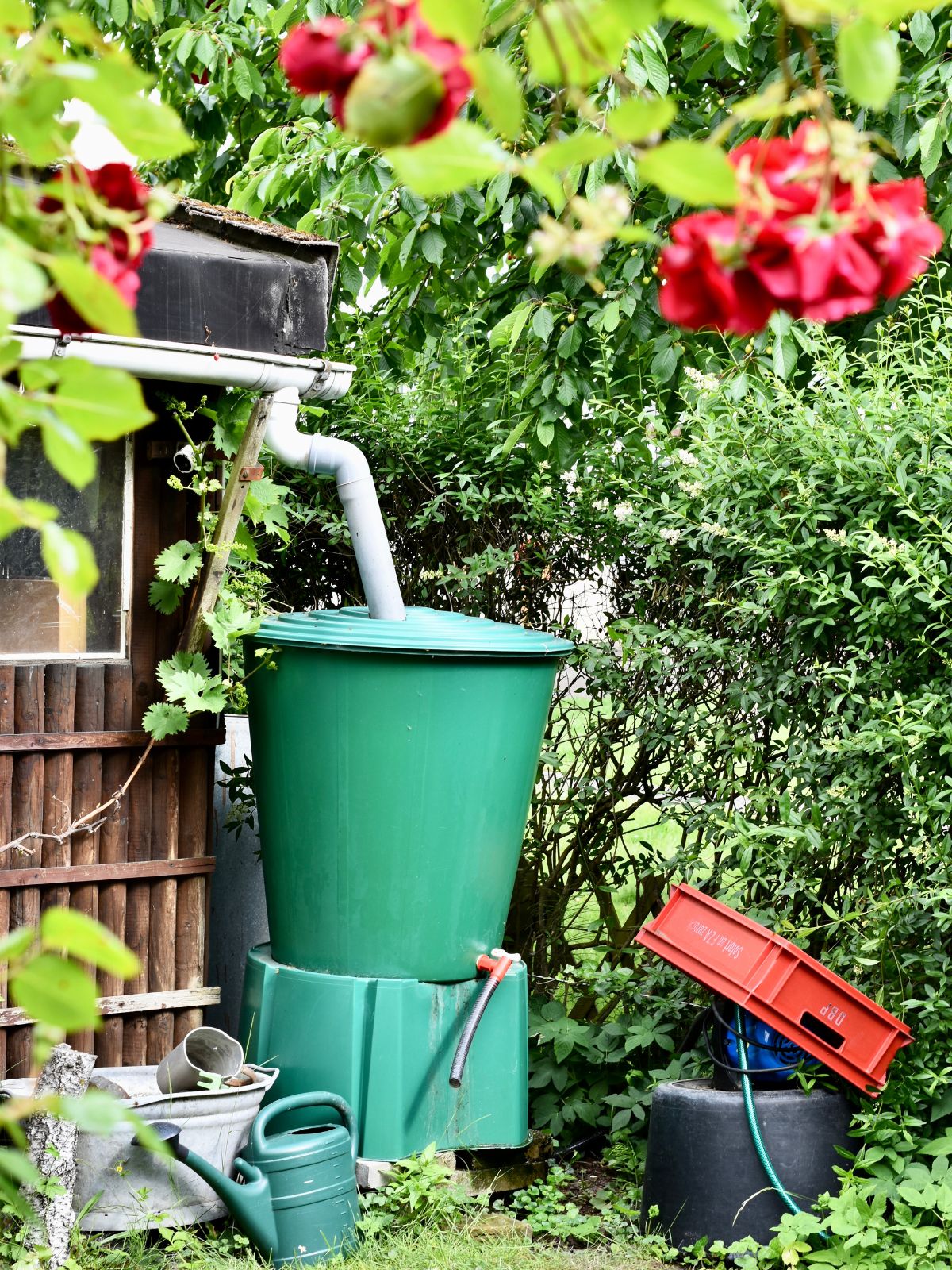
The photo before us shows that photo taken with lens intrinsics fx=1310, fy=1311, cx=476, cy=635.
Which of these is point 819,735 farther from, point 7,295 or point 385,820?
point 7,295

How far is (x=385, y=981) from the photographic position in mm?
3242

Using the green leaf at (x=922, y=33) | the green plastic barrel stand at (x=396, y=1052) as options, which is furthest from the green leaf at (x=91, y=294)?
the green leaf at (x=922, y=33)

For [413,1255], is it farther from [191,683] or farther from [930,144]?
[930,144]

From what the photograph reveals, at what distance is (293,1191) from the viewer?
2.97 meters

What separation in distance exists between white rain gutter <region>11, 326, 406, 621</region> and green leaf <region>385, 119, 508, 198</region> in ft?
6.43

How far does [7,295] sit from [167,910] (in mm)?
2866

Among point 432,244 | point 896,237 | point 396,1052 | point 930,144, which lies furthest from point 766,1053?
point 896,237

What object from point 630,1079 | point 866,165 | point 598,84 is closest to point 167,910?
point 630,1079

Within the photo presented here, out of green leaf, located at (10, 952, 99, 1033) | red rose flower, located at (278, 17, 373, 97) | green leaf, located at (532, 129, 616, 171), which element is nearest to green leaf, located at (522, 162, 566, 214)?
green leaf, located at (532, 129, 616, 171)

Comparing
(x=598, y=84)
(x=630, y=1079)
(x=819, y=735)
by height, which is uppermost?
(x=598, y=84)

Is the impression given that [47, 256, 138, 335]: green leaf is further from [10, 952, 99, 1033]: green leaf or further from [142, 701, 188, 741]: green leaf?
[142, 701, 188, 741]: green leaf

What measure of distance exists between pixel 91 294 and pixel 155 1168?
266 cm

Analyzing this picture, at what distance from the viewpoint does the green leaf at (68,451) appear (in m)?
0.72

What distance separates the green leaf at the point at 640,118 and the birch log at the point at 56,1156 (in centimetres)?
260
